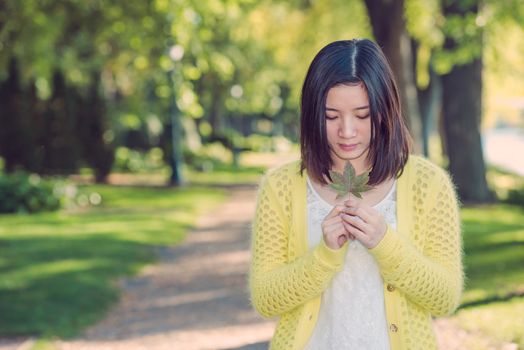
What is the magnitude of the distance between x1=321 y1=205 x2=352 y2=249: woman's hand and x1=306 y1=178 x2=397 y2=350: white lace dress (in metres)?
0.25

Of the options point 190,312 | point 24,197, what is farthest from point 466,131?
point 190,312

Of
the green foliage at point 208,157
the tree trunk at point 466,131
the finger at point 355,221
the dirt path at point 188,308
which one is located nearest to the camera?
the finger at point 355,221

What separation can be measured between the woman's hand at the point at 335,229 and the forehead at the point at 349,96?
1.08 ft

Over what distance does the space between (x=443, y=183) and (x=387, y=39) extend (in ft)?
25.9

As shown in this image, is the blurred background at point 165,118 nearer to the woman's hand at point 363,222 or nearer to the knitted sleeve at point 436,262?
the knitted sleeve at point 436,262

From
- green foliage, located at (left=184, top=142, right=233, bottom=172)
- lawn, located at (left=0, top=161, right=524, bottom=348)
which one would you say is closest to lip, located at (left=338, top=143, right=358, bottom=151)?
lawn, located at (left=0, top=161, right=524, bottom=348)

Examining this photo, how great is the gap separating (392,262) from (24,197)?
16.2 metres

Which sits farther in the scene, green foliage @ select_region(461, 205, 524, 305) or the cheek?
green foliage @ select_region(461, 205, 524, 305)

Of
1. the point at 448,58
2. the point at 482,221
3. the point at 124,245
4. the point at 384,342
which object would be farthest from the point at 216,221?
the point at 384,342

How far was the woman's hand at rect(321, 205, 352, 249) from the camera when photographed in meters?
2.28

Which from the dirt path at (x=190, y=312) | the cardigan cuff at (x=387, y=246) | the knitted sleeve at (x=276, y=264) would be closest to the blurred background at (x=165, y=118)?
the dirt path at (x=190, y=312)

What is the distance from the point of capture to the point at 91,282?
9984 mm

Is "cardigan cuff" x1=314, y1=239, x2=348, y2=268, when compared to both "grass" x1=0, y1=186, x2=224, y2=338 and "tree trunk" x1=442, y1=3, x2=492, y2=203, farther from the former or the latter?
"tree trunk" x1=442, y1=3, x2=492, y2=203

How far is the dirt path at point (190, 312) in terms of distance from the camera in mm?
7324
